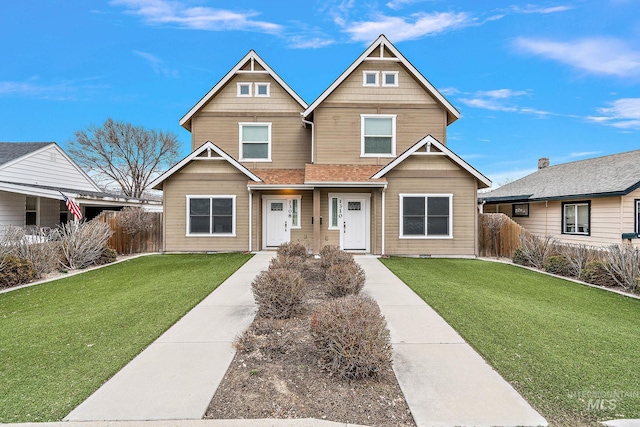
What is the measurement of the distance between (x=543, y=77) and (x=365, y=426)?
25.1 meters

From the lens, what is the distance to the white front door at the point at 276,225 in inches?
533

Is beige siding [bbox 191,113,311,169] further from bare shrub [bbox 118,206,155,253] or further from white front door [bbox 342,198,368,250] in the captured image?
bare shrub [bbox 118,206,155,253]

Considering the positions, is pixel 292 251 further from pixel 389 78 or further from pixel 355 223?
pixel 389 78

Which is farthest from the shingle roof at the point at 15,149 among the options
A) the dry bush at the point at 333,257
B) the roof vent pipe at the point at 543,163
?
the roof vent pipe at the point at 543,163

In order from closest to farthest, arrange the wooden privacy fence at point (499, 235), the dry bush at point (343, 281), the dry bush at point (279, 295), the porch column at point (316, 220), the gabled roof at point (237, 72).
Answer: the dry bush at point (279, 295)
the dry bush at point (343, 281)
the porch column at point (316, 220)
the wooden privacy fence at point (499, 235)
the gabled roof at point (237, 72)

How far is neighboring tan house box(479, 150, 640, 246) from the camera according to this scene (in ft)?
40.7

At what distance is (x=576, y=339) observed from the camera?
444cm

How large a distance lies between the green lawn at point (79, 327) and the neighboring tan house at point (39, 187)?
834 cm

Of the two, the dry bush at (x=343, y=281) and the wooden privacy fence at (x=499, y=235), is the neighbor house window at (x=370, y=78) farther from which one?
the dry bush at (x=343, y=281)

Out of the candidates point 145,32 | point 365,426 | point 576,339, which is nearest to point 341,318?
point 365,426

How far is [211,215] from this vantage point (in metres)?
12.9

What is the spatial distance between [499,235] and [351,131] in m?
7.62

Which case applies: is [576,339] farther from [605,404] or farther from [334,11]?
[334,11]

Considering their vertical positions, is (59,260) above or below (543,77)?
below
